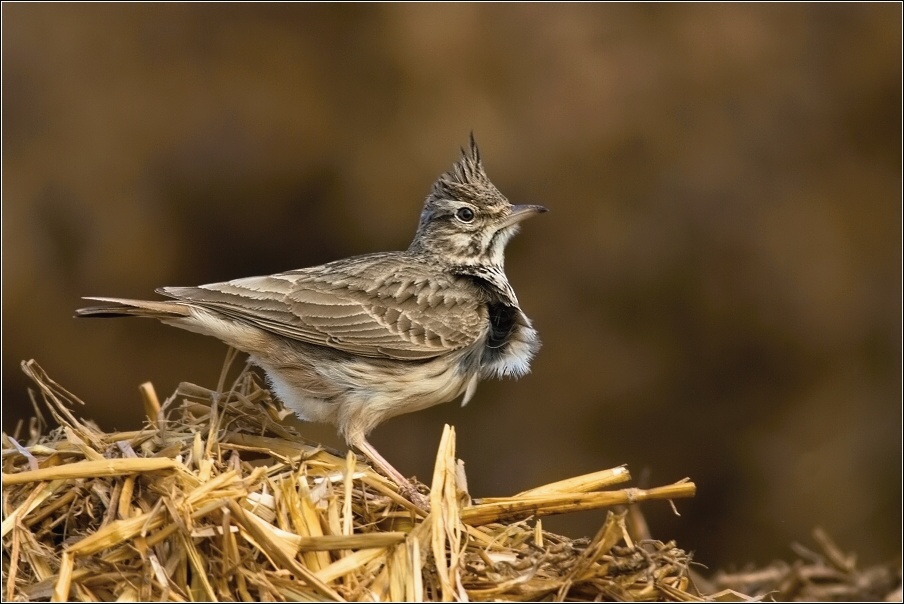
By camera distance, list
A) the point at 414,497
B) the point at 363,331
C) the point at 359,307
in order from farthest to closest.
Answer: the point at 359,307 → the point at 363,331 → the point at 414,497

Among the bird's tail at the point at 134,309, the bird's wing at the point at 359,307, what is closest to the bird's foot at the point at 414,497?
the bird's wing at the point at 359,307

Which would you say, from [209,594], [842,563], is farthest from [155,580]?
[842,563]

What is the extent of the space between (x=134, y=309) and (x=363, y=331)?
45.8 inches

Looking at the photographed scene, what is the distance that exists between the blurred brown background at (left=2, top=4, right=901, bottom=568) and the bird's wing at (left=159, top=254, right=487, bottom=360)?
3.82 m

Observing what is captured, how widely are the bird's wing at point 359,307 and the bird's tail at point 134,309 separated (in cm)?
14

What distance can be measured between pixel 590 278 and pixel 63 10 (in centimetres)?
501

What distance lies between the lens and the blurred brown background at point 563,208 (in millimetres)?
9906

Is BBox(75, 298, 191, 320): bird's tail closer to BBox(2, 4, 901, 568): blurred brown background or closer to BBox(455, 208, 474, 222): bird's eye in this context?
BBox(455, 208, 474, 222): bird's eye

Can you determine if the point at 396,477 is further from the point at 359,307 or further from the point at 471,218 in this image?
the point at 471,218

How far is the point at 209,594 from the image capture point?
3.97m

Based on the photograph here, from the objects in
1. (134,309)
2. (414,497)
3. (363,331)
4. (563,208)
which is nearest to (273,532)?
(414,497)

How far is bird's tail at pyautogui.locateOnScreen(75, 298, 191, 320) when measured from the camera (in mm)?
5008

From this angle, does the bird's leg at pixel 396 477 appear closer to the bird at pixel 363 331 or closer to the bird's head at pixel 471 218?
the bird at pixel 363 331

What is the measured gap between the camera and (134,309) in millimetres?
5168
